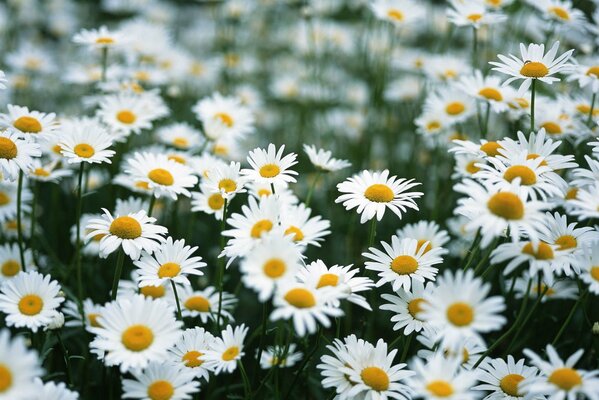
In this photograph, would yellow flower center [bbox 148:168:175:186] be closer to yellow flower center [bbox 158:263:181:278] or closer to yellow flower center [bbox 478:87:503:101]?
yellow flower center [bbox 158:263:181:278]

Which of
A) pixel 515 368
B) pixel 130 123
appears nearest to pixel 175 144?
pixel 130 123

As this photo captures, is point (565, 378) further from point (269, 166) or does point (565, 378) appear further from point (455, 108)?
point (455, 108)

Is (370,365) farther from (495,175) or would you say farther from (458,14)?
(458,14)

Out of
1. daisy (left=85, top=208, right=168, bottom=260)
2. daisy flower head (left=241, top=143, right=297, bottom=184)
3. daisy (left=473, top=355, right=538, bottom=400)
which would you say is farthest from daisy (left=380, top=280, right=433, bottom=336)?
daisy (left=85, top=208, right=168, bottom=260)

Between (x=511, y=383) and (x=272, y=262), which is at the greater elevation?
(x=272, y=262)

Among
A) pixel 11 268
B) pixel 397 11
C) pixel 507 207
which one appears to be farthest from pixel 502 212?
pixel 397 11
